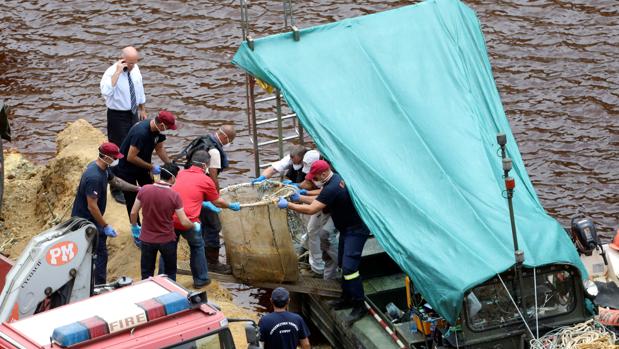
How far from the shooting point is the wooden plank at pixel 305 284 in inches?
502

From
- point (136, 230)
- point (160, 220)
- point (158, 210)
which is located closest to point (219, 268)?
point (136, 230)

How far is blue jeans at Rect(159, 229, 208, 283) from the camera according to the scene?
12.6m

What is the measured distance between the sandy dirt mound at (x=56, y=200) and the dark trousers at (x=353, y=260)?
1.96 meters

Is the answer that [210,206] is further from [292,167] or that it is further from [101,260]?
[292,167]

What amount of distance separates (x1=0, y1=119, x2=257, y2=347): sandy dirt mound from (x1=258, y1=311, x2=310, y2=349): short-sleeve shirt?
10.4 feet

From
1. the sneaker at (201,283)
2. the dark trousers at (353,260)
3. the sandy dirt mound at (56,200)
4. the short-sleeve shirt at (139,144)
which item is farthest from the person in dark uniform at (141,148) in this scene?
the dark trousers at (353,260)

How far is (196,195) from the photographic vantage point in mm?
12570

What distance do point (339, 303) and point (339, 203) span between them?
1.13 m

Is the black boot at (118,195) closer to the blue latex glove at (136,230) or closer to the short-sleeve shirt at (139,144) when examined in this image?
the short-sleeve shirt at (139,144)

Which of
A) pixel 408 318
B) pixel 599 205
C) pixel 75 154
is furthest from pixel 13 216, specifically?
pixel 599 205

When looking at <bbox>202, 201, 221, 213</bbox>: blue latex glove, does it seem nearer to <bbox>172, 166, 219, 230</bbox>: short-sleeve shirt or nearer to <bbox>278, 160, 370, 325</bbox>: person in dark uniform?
<bbox>172, 166, 219, 230</bbox>: short-sleeve shirt

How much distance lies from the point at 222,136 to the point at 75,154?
363cm

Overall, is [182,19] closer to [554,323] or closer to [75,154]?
[75,154]

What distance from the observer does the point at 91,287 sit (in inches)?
429
